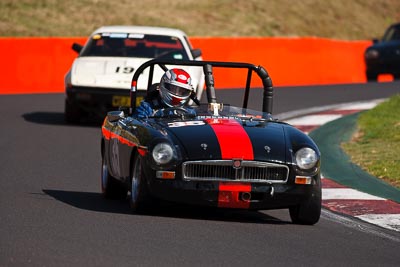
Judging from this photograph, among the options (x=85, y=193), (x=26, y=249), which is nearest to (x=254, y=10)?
(x=85, y=193)

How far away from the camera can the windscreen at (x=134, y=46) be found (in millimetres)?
18016

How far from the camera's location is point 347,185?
38.5 ft

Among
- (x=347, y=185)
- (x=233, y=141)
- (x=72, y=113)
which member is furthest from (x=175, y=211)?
(x=72, y=113)

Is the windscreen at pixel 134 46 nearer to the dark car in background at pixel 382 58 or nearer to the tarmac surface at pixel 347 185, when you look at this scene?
the tarmac surface at pixel 347 185

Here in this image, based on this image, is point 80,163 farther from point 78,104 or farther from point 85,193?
point 78,104

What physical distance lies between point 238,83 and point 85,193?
15.2m

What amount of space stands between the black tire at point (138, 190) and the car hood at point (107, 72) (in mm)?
7493

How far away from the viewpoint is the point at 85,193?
35.3 feet

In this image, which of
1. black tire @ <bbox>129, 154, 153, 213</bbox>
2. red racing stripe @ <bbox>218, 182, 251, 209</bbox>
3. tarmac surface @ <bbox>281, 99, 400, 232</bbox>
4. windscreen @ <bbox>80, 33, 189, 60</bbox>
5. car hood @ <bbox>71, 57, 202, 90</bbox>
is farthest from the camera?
windscreen @ <bbox>80, 33, 189, 60</bbox>

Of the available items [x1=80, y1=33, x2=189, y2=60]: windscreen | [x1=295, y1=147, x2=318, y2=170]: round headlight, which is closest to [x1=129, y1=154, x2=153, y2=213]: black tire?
[x1=295, y1=147, x2=318, y2=170]: round headlight

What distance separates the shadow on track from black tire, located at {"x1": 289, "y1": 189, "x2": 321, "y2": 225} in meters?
0.20

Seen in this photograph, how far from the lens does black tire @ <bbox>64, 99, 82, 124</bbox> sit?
1753cm

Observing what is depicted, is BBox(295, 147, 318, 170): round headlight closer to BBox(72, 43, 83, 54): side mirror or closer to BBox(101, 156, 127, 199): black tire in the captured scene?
BBox(101, 156, 127, 199): black tire

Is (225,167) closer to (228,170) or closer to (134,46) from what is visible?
(228,170)
